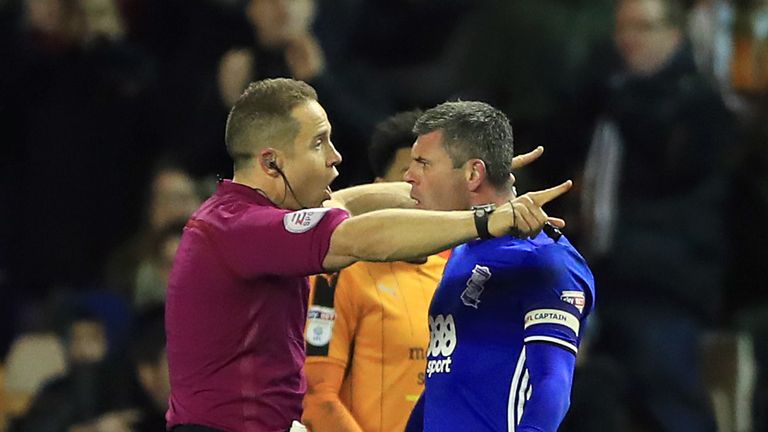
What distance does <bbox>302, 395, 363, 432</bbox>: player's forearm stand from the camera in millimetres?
6246

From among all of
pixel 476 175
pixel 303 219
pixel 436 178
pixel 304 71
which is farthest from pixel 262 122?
pixel 304 71

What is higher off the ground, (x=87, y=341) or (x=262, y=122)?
(x=262, y=122)

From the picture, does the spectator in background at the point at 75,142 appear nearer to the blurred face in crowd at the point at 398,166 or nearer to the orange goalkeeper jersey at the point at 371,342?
the blurred face in crowd at the point at 398,166

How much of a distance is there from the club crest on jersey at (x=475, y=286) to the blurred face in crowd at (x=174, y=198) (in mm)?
4343

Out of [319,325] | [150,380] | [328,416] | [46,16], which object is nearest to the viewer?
[328,416]

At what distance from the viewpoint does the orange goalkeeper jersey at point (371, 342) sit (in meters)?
6.41

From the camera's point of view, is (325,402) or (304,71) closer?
(325,402)

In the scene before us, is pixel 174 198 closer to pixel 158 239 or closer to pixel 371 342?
pixel 158 239

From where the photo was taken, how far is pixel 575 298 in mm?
5363

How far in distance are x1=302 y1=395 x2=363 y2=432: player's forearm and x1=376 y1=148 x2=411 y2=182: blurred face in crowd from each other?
3.02 feet

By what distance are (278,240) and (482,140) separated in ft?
2.54

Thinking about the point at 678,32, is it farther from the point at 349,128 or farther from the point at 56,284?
the point at 56,284

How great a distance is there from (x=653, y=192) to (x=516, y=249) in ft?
13.0

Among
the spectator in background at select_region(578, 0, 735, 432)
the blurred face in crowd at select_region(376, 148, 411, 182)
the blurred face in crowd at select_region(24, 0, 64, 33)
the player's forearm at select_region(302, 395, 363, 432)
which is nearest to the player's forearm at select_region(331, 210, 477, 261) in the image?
the player's forearm at select_region(302, 395, 363, 432)
